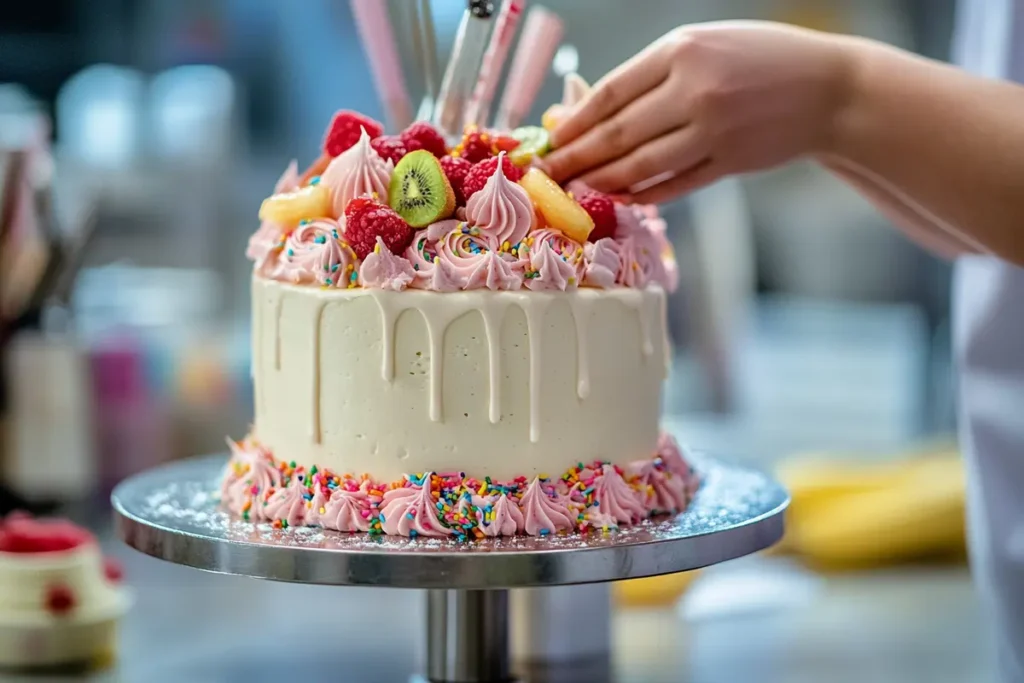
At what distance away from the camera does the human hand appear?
1447 mm

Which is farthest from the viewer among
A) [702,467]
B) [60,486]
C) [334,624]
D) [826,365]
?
[826,365]

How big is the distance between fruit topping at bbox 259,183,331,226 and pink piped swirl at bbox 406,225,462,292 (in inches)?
5.3

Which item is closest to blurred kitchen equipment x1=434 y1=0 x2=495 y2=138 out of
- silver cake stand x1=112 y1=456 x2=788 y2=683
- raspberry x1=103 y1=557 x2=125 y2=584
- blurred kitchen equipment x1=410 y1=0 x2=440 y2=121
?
blurred kitchen equipment x1=410 y1=0 x2=440 y2=121

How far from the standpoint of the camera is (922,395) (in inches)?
151

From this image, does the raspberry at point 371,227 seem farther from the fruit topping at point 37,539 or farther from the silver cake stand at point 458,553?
the fruit topping at point 37,539

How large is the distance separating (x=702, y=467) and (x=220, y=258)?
2494 mm

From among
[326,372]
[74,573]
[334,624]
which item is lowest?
→ [334,624]

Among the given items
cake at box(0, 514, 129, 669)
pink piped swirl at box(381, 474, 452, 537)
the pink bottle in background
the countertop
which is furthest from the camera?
the pink bottle in background

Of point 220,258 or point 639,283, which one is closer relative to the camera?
point 639,283

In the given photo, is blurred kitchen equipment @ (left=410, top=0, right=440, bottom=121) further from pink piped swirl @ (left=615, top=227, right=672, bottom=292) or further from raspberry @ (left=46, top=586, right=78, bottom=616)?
raspberry @ (left=46, top=586, right=78, bottom=616)

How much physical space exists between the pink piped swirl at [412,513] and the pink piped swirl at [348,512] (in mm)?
20

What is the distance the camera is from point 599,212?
4.97 feet

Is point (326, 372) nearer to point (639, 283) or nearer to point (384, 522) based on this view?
point (384, 522)

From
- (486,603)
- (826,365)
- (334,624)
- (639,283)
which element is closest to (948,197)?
(639,283)
